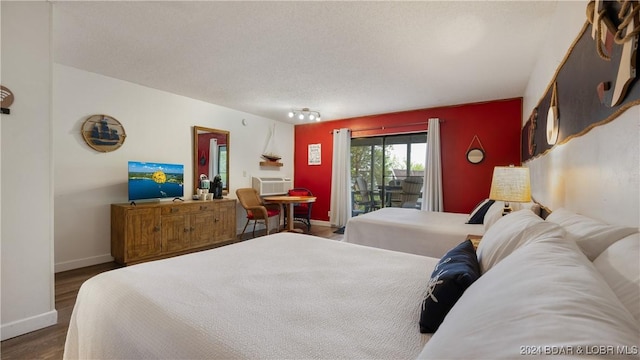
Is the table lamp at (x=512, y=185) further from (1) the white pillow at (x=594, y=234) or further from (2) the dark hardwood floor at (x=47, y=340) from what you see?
(2) the dark hardwood floor at (x=47, y=340)

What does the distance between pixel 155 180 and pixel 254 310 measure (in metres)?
3.40

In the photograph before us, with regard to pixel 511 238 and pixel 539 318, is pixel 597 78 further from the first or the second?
pixel 539 318

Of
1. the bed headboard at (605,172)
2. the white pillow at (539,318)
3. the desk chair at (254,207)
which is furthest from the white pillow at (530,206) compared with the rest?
the desk chair at (254,207)

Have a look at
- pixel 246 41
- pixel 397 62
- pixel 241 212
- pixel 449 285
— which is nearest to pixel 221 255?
pixel 449 285

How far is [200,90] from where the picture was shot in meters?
3.85

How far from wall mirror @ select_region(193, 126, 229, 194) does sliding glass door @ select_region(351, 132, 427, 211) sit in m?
2.63

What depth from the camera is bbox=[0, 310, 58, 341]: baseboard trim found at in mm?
1813

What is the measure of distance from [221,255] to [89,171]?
280 centimetres

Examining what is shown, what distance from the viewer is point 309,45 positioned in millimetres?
2484

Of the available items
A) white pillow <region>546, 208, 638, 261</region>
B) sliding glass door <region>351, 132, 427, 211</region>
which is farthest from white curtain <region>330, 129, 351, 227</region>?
white pillow <region>546, 208, 638, 261</region>

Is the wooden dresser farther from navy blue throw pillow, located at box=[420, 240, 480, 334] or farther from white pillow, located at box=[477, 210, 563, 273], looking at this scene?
white pillow, located at box=[477, 210, 563, 273]

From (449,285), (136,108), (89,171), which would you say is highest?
(136,108)

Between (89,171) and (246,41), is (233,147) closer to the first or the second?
(89,171)

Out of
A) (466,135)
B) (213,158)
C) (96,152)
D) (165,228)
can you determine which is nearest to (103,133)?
(96,152)
